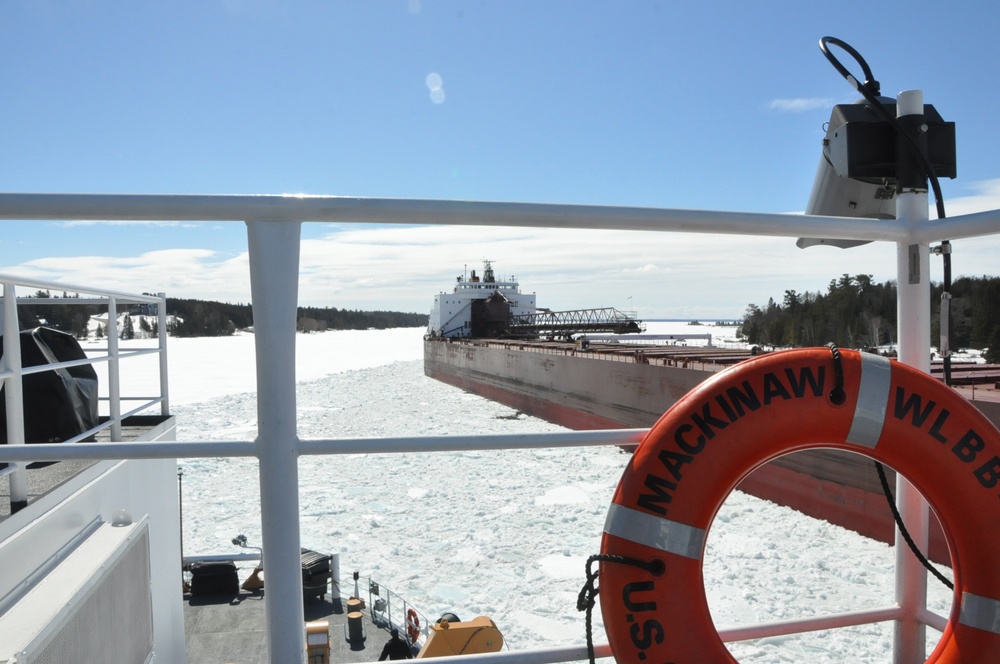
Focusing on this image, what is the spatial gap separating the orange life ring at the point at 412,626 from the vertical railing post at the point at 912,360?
4045mm

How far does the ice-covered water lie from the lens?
643cm

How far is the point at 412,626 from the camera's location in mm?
4711

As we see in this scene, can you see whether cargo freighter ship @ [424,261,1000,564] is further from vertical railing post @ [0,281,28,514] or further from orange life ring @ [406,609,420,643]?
vertical railing post @ [0,281,28,514]

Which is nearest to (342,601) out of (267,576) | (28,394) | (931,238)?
(28,394)

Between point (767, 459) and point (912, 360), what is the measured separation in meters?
0.44

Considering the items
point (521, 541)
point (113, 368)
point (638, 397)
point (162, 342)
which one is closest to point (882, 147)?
point (113, 368)

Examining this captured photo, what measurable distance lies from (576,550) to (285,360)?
8023 millimetres

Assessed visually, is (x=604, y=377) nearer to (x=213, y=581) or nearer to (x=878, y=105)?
(x=213, y=581)

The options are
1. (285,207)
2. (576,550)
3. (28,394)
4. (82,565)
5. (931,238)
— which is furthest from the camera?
(576,550)

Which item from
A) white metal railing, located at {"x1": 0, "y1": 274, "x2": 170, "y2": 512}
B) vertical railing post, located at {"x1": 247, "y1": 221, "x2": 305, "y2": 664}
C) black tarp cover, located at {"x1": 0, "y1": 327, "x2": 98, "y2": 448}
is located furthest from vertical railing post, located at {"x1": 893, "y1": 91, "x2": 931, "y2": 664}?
black tarp cover, located at {"x1": 0, "y1": 327, "x2": 98, "y2": 448}

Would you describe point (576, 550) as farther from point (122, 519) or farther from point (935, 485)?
point (935, 485)

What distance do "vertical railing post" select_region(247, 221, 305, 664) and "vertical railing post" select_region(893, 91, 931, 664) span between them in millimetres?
1053

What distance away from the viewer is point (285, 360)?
0.89 m

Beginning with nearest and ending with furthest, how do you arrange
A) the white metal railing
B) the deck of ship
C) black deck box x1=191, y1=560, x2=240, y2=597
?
the white metal railing
the deck of ship
black deck box x1=191, y1=560, x2=240, y2=597
